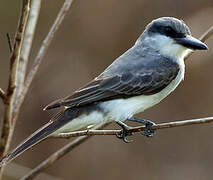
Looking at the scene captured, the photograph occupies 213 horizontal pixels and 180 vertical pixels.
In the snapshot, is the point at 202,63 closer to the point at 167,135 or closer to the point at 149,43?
the point at 167,135

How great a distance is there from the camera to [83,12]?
5.34 m

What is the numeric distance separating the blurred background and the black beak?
1959 mm

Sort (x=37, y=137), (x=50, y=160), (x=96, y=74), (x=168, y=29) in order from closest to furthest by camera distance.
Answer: (x=50, y=160), (x=37, y=137), (x=168, y=29), (x=96, y=74)

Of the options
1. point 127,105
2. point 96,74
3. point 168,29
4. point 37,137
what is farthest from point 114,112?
point 96,74

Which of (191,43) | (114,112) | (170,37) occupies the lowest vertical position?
(114,112)

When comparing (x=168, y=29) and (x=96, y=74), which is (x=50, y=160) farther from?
(x=96, y=74)

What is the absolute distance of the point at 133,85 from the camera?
3.20 meters

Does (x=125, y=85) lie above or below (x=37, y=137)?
above

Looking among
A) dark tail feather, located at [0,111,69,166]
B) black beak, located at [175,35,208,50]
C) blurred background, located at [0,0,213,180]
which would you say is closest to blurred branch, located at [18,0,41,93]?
dark tail feather, located at [0,111,69,166]

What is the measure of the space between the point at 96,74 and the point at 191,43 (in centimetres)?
230

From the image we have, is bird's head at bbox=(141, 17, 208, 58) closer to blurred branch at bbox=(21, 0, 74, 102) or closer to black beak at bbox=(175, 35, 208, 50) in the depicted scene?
black beak at bbox=(175, 35, 208, 50)

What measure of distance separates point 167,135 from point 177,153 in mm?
246

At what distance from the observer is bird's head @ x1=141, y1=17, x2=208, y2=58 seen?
3236mm

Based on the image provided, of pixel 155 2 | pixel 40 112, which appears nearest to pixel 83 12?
pixel 155 2
